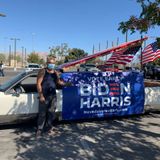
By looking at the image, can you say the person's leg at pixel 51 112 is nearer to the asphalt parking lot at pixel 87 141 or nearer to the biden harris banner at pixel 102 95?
the asphalt parking lot at pixel 87 141

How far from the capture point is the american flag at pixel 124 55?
30.5 feet

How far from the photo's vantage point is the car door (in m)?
6.85

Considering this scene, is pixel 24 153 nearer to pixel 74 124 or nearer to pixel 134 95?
pixel 74 124

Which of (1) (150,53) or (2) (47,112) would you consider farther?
(1) (150,53)

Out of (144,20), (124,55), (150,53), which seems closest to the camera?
(144,20)

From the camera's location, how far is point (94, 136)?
665 cm

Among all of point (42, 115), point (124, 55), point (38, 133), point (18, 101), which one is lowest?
point (38, 133)

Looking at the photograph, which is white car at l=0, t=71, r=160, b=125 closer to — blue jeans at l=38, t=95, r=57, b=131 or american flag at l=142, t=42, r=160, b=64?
blue jeans at l=38, t=95, r=57, b=131

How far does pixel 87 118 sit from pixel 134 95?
1.43 metres

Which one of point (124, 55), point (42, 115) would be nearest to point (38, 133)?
point (42, 115)

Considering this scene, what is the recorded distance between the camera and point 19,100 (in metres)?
6.91

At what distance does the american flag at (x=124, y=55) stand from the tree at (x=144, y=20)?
319cm

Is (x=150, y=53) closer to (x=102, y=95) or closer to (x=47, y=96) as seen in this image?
(x=102, y=95)

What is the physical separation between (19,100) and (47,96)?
679 mm
